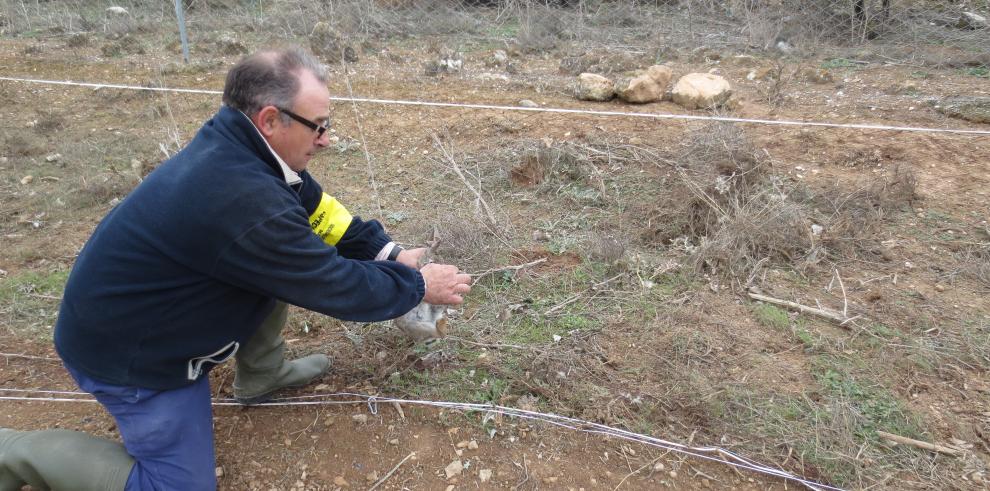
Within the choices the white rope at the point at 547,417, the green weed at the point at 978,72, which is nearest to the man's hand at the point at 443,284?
the white rope at the point at 547,417

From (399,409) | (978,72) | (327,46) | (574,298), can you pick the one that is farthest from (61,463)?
(978,72)

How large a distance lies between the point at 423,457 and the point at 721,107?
13.3ft

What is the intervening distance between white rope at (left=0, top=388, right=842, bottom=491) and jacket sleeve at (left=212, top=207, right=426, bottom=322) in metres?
0.58

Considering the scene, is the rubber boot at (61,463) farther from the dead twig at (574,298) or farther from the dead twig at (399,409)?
the dead twig at (574,298)

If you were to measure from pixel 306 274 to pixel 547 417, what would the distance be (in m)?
1.01

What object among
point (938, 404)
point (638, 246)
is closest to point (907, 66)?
point (638, 246)

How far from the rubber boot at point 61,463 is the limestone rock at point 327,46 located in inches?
226

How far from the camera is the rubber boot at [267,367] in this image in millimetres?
2205

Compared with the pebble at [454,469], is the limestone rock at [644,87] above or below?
above

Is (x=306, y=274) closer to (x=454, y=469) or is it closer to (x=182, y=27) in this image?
(x=454, y=469)

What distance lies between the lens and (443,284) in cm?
196

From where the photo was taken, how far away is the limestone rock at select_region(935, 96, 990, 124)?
15.1 ft

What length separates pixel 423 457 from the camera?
2.10m

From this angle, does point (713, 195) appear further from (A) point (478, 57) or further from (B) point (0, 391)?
(A) point (478, 57)
